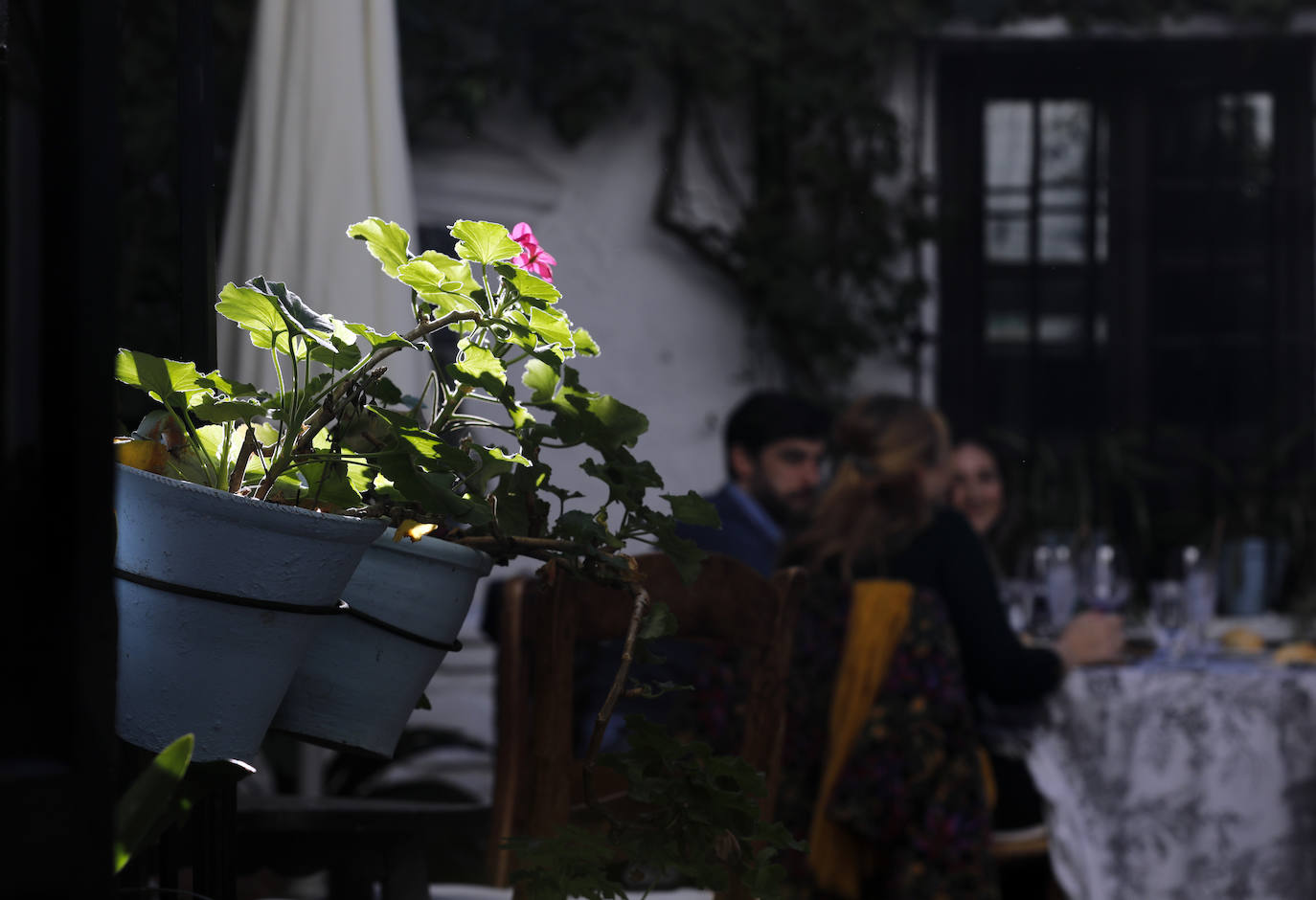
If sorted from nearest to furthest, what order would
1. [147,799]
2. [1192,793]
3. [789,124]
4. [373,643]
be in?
[147,799] < [373,643] < [1192,793] < [789,124]

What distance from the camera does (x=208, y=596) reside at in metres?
0.67

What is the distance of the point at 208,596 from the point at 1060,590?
2692mm

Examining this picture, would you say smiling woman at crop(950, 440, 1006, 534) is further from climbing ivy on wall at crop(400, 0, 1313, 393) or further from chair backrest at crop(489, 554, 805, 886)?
chair backrest at crop(489, 554, 805, 886)

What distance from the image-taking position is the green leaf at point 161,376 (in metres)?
0.69

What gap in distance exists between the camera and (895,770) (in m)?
2.24

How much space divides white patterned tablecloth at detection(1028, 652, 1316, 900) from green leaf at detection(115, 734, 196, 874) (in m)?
2.34

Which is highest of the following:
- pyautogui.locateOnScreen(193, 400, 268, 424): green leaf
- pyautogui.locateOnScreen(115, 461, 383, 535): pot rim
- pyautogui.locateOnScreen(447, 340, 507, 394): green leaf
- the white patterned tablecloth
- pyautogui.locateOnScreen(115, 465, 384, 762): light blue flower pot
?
pyautogui.locateOnScreen(447, 340, 507, 394): green leaf

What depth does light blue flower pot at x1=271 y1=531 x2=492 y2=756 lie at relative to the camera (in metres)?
0.77

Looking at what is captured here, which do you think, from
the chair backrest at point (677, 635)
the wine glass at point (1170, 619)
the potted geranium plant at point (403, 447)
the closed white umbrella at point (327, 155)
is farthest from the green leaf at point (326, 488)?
the wine glass at point (1170, 619)

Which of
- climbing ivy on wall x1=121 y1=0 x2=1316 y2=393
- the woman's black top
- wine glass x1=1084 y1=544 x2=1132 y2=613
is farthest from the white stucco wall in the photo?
the woman's black top

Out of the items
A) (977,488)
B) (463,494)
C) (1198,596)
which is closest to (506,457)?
(463,494)

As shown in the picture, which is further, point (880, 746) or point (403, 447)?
point (880, 746)

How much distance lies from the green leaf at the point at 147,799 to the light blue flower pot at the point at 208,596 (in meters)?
0.11

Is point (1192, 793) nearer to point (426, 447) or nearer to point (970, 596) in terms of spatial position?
point (970, 596)
